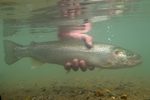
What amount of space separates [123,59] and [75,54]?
212cm

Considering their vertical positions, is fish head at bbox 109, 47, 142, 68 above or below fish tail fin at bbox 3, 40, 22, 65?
below

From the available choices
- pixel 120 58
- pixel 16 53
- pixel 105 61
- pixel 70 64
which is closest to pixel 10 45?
pixel 16 53

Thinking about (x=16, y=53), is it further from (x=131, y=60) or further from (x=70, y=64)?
(x=131, y=60)

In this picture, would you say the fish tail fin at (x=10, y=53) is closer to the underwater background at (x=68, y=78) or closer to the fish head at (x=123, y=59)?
the underwater background at (x=68, y=78)

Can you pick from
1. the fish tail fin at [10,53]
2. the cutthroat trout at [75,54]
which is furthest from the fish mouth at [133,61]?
the fish tail fin at [10,53]

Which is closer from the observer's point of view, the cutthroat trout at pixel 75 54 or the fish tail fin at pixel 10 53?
the cutthroat trout at pixel 75 54

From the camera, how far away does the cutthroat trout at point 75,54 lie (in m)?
4.67

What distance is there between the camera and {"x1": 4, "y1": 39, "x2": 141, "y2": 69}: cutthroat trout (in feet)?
15.3

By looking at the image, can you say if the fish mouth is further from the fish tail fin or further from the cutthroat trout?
the fish tail fin

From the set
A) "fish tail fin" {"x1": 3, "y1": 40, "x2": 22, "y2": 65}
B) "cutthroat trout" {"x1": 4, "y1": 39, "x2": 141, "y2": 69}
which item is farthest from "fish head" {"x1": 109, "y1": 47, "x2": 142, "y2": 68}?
"fish tail fin" {"x1": 3, "y1": 40, "x2": 22, "y2": 65}

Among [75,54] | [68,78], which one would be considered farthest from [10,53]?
[68,78]

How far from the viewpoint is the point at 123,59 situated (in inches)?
182

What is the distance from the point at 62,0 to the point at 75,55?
3886 mm

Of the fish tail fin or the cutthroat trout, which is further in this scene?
the fish tail fin
